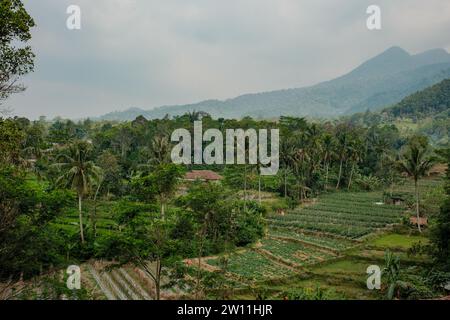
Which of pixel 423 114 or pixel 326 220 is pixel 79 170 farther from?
pixel 423 114

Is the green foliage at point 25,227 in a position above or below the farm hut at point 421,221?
above

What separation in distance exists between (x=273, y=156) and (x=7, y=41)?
44.2 meters

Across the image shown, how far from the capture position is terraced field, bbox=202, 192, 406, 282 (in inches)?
918

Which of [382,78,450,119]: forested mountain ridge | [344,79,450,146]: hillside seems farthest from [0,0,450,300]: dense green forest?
[382,78,450,119]: forested mountain ridge

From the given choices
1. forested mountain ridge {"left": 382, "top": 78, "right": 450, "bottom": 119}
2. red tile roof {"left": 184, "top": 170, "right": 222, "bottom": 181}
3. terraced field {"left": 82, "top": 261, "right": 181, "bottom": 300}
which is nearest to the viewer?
terraced field {"left": 82, "top": 261, "right": 181, "bottom": 300}

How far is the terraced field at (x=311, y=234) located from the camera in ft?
76.5

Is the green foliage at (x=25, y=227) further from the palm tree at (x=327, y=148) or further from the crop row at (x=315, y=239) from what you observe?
the palm tree at (x=327, y=148)

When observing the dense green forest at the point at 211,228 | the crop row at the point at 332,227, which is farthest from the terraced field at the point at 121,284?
the crop row at the point at 332,227

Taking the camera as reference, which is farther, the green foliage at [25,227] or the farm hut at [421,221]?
the farm hut at [421,221]

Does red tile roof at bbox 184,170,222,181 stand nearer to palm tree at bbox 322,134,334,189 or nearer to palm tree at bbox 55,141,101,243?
palm tree at bbox 322,134,334,189

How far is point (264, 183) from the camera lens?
50.5 m
